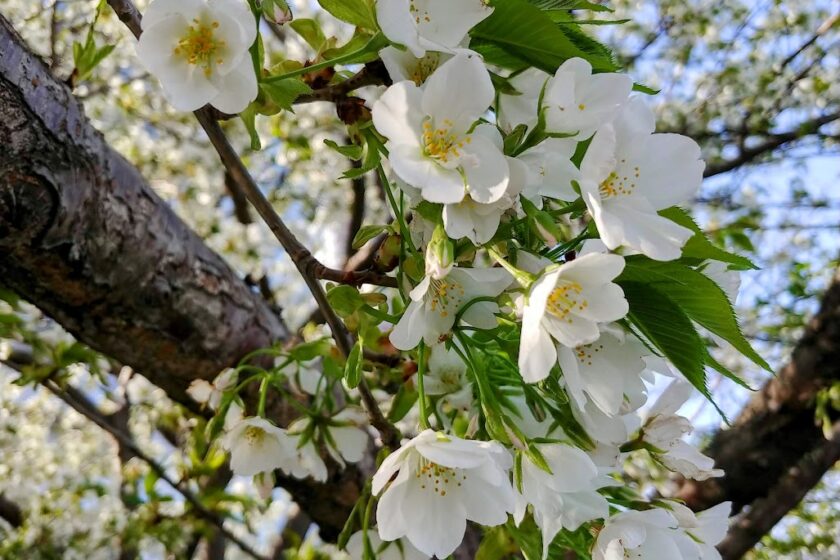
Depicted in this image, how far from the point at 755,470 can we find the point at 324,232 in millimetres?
2616

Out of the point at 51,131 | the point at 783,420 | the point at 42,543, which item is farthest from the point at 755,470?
the point at 42,543

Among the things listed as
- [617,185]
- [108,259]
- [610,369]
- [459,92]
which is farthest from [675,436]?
[108,259]

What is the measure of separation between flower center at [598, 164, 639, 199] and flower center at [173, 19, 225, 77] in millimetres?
302

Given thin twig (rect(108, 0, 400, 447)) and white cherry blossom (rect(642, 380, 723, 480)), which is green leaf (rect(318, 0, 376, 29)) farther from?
white cherry blossom (rect(642, 380, 723, 480))

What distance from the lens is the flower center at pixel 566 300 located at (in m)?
0.45

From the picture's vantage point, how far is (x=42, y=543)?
6.83 ft

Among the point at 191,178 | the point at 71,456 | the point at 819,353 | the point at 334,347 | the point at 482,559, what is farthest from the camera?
the point at 71,456

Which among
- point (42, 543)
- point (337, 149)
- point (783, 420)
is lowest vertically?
point (783, 420)

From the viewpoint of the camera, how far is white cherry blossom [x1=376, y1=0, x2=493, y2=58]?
17.8 inches

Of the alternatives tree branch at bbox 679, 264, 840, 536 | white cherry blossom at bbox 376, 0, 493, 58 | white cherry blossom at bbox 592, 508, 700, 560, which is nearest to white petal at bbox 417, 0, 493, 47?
white cherry blossom at bbox 376, 0, 493, 58

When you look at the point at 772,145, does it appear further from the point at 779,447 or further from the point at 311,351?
the point at 311,351

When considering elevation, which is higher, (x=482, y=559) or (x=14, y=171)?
(x=14, y=171)

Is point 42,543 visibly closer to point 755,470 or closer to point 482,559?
point 482,559

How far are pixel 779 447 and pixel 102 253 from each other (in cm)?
157
